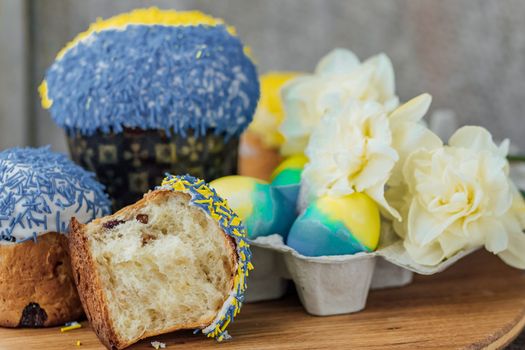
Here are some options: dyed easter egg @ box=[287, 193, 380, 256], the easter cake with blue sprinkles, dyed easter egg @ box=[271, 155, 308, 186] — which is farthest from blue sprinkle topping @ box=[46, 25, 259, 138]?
dyed easter egg @ box=[287, 193, 380, 256]

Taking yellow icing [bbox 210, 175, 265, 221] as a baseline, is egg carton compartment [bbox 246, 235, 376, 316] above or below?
below

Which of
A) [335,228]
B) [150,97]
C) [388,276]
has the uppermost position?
[150,97]

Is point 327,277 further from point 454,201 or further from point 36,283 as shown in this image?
point 36,283

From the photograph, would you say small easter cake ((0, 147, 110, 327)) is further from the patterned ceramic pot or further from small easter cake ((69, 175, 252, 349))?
the patterned ceramic pot

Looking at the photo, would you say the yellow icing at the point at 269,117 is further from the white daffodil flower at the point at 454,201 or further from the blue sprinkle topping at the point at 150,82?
the white daffodil flower at the point at 454,201

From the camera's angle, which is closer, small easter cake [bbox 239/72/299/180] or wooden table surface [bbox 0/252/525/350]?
wooden table surface [bbox 0/252/525/350]

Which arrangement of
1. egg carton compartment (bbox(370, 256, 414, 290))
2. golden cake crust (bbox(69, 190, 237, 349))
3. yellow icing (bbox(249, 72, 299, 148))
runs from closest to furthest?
1. golden cake crust (bbox(69, 190, 237, 349))
2. egg carton compartment (bbox(370, 256, 414, 290))
3. yellow icing (bbox(249, 72, 299, 148))

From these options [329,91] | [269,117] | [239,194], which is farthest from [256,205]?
[269,117]
